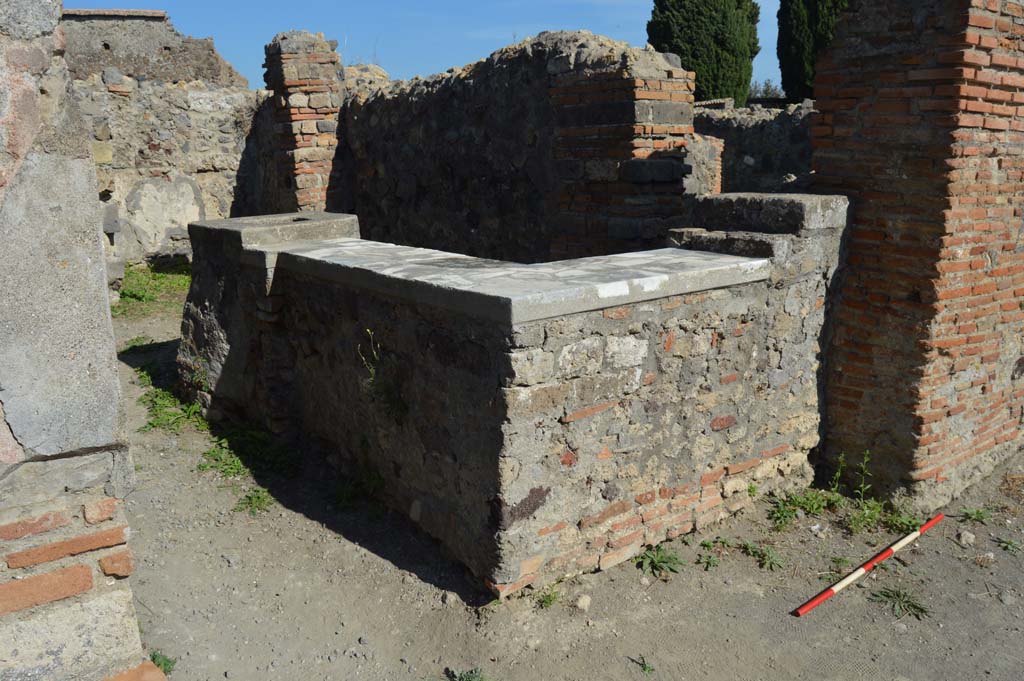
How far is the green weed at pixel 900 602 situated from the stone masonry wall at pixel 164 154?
813 cm

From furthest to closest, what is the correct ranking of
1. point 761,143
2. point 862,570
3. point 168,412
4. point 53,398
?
point 761,143 → point 168,412 → point 862,570 → point 53,398

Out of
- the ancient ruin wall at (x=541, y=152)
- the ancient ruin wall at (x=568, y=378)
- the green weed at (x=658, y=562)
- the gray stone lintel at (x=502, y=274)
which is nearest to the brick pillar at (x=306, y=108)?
the ancient ruin wall at (x=541, y=152)

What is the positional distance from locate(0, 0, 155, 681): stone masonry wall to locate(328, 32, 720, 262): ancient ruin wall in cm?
349

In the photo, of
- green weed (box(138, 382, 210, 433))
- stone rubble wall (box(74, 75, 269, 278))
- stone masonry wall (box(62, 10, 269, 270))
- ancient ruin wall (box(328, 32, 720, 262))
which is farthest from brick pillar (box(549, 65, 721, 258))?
stone rubble wall (box(74, 75, 269, 278))

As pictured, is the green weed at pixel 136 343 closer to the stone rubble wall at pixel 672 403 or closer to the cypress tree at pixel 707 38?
the stone rubble wall at pixel 672 403

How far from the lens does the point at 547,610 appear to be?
10.7ft

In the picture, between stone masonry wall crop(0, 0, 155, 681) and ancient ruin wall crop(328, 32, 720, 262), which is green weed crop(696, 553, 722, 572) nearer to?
ancient ruin wall crop(328, 32, 720, 262)

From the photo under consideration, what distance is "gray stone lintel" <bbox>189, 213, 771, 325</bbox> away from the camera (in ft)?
10.0

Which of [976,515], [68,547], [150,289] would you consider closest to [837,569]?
[976,515]

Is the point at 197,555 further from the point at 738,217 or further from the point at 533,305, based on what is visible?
the point at 738,217

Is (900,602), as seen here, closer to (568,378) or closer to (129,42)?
(568,378)

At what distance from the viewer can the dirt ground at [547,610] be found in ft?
10.0

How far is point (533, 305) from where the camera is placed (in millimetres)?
2963

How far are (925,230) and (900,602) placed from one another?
168 centimetres
